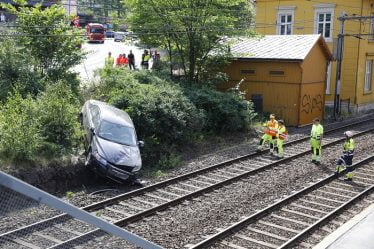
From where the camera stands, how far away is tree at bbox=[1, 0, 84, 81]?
1970 centimetres

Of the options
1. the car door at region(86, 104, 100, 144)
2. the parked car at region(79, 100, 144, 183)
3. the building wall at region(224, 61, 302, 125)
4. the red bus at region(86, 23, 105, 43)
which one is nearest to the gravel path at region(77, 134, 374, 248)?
the parked car at region(79, 100, 144, 183)

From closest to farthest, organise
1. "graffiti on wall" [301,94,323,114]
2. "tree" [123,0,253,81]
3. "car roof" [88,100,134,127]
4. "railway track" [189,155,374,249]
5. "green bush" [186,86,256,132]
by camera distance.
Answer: "railway track" [189,155,374,249] → "car roof" [88,100,134,127] → "green bush" [186,86,256,132] → "tree" [123,0,253,81] → "graffiti on wall" [301,94,323,114]

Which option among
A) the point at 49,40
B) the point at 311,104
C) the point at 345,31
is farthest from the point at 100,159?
the point at 345,31

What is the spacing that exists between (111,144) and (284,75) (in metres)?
13.5

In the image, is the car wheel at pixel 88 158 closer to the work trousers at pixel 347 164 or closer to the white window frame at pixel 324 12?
the work trousers at pixel 347 164

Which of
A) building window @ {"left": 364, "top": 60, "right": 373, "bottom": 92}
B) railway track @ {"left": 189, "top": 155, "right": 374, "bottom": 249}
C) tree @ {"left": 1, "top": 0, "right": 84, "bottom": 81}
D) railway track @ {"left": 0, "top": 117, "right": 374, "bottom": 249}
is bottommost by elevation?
railway track @ {"left": 189, "top": 155, "right": 374, "bottom": 249}

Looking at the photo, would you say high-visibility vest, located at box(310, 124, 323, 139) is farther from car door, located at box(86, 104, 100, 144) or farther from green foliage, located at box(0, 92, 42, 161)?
green foliage, located at box(0, 92, 42, 161)

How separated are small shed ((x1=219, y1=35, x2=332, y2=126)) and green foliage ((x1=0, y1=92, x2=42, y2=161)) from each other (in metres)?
13.3

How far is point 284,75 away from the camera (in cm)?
2489

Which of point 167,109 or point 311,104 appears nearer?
point 167,109

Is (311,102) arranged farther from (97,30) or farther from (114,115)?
(97,30)

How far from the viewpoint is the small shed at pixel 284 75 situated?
24.8m

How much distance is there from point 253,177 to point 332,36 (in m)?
21.5

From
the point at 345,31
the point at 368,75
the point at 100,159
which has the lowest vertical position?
the point at 100,159
